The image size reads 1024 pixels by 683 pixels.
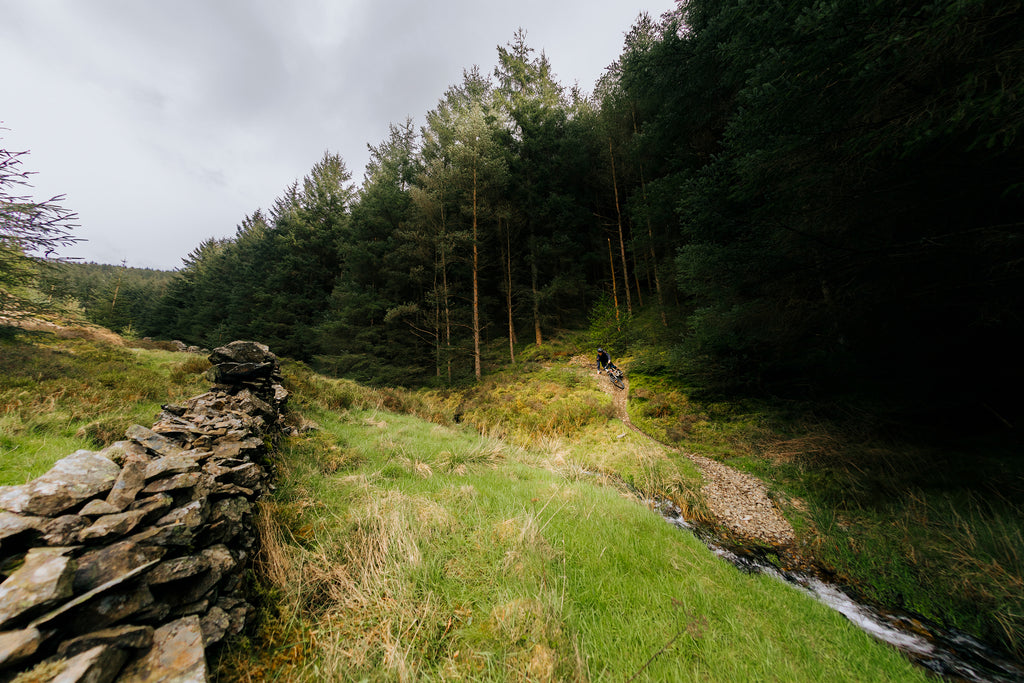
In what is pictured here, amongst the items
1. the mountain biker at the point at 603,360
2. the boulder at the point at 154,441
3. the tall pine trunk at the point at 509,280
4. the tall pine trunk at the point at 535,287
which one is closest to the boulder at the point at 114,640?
the boulder at the point at 154,441

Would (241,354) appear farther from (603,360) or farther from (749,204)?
(749,204)

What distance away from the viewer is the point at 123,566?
5.50 feet

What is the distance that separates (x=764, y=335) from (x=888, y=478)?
3.04m

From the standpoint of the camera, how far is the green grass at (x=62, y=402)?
3133 mm

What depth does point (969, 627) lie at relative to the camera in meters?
3.12

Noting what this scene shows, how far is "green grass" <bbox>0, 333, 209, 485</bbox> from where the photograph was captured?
3.13m

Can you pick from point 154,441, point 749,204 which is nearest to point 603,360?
point 749,204

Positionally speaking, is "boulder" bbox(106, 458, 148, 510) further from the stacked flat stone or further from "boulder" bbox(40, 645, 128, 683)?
"boulder" bbox(40, 645, 128, 683)

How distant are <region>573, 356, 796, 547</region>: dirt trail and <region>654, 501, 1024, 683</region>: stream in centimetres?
52

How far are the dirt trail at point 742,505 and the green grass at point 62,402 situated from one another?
832 cm

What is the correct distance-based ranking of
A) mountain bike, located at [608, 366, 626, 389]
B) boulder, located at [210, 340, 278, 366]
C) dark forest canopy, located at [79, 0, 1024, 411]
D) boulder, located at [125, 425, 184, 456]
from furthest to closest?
mountain bike, located at [608, 366, 626, 389] → boulder, located at [210, 340, 278, 366] → dark forest canopy, located at [79, 0, 1024, 411] → boulder, located at [125, 425, 184, 456]

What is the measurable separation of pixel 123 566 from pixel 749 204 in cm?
1094

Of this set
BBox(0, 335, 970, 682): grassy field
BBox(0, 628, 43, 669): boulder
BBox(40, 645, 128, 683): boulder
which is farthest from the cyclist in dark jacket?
BBox(0, 628, 43, 669): boulder

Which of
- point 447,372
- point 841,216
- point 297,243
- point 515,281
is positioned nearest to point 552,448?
point 841,216
